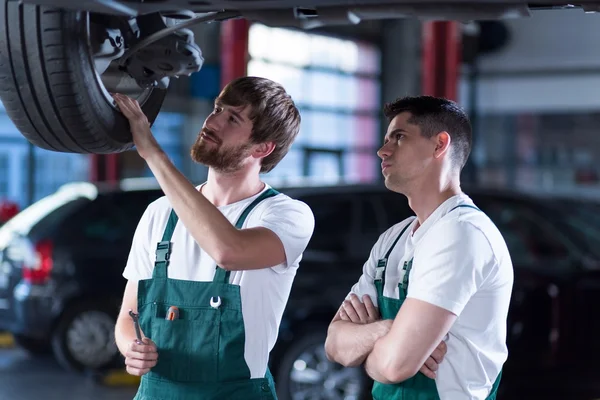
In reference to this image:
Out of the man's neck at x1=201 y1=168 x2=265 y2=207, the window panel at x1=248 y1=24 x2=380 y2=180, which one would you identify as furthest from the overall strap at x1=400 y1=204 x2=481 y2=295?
the window panel at x1=248 y1=24 x2=380 y2=180

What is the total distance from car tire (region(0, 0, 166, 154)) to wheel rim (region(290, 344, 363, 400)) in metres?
3.30

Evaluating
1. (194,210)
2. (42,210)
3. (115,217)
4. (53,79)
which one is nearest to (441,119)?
(194,210)

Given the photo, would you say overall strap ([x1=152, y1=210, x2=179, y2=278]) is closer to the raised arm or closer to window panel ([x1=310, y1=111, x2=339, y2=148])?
the raised arm

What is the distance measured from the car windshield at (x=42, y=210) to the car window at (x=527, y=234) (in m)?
A: 2.73

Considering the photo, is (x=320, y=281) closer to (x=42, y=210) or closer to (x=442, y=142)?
(x=42, y=210)

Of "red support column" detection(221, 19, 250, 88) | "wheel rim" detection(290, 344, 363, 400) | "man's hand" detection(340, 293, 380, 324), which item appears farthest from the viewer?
"red support column" detection(221, 19, 250, 88)

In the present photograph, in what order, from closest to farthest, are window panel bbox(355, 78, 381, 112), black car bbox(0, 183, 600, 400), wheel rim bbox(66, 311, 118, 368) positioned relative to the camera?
black car bbox(0, 183, 600, 400), wheel rim bbox(66, 311, 118, 368), window panel bbox(355, 78, 381, 112)

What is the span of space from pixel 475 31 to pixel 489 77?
57.2 inches

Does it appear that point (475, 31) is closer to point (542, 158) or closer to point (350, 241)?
point (542, 158)

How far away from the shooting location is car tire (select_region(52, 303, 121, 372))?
6.30 meters

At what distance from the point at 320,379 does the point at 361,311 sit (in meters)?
3.02

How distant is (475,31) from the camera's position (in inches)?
707

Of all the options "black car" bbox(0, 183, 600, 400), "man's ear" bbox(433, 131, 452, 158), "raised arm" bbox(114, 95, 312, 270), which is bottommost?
"black car" bbox(0, 183, 600, 400)

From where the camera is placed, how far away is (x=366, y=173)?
1764 centimetres
